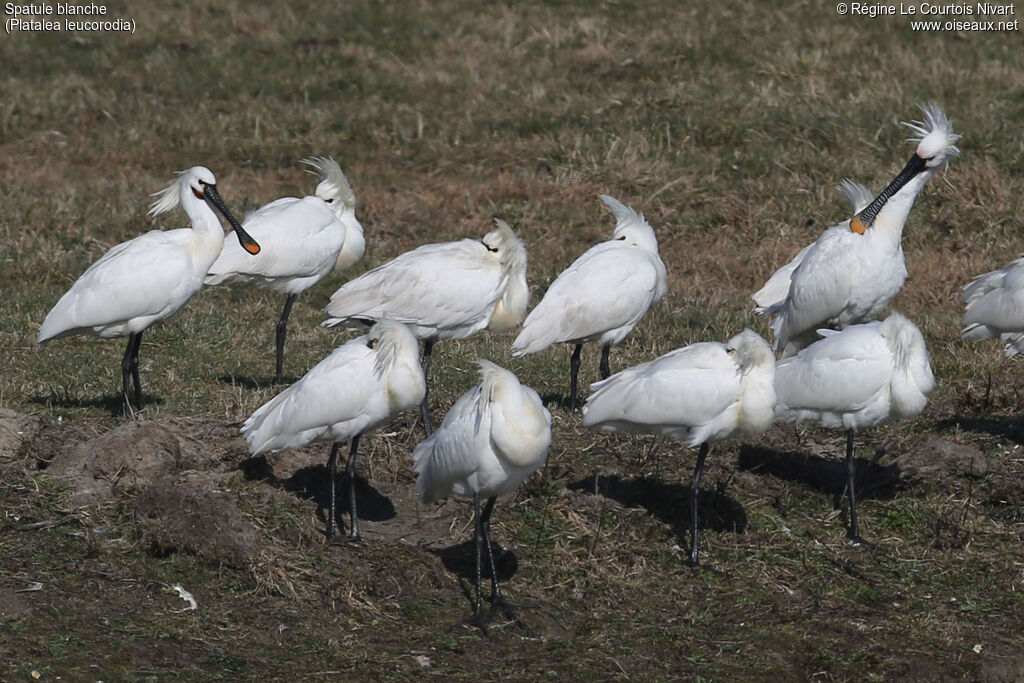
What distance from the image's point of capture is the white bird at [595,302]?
30.3 feet

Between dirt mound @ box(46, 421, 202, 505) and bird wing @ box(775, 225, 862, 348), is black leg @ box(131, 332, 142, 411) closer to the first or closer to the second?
dirt mound @ box(46, 421, 202, 505)

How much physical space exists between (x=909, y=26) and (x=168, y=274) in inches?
466

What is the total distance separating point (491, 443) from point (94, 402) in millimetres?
3530

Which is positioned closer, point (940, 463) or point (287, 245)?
point (940, 463)

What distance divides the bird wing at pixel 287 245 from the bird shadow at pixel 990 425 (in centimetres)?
436

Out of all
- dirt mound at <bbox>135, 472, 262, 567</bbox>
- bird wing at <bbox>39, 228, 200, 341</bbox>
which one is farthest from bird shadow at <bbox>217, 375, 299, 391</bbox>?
dirt mound at <bbox>135, 472, 262, 567</bbox>

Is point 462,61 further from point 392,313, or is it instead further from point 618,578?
point 618,578

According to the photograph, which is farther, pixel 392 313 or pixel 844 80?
pixel 844 80

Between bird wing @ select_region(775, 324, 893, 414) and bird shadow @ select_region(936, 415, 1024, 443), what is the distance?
61.4 inches

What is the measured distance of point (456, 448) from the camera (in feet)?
22.2

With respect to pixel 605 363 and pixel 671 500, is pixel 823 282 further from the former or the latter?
pixel 671 500

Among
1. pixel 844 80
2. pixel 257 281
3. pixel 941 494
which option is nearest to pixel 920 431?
pixel 941 494

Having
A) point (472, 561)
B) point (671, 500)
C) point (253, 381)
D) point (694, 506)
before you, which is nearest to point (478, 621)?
point (472, 561)

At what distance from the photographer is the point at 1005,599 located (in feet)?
24.1
